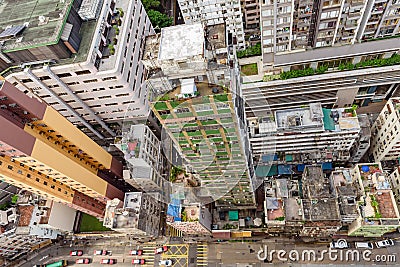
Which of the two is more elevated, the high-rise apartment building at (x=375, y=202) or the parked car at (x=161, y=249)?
the high-rise apartment building at (x=375, y=202)

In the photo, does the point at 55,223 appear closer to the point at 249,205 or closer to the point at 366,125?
the point at 249,205

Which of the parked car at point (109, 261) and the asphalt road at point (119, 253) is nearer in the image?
the asphalt road at point (119, 253)

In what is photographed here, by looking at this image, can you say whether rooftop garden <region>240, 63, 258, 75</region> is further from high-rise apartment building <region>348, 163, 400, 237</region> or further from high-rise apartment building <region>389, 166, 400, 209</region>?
high-rise apartment building <region>389, 166, 400, 209</region>

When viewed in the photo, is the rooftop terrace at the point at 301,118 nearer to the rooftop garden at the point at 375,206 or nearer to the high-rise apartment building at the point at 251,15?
the rooftop garden at the point at 375,206

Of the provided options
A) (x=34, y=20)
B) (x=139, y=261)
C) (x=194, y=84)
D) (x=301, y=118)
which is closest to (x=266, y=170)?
(x=301, y=118)

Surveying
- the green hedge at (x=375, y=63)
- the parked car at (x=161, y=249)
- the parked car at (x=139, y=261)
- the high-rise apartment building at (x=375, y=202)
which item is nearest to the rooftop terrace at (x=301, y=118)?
the green hedge at (x=375, y=63)

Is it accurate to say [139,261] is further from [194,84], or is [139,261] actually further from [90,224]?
[194,84]
